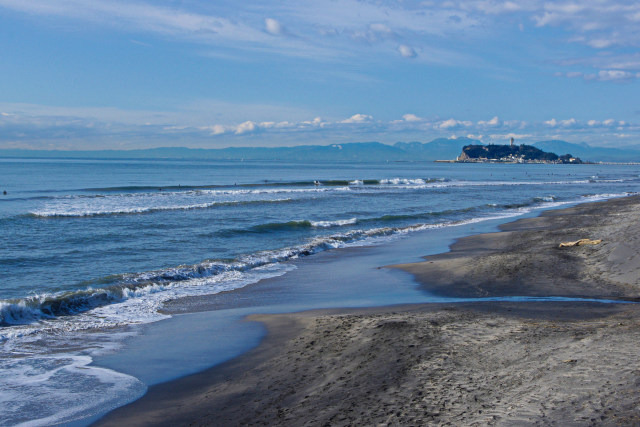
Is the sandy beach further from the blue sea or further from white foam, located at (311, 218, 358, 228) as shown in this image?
white foam, located at (311, 218, 358, 228)

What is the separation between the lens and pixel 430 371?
6.86m

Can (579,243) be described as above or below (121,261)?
above

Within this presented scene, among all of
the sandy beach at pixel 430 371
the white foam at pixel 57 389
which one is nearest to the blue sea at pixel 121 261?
the white foam at pixel 57 389

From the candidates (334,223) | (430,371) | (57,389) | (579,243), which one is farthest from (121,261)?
(579,243)

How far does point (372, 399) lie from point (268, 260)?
12.8 metres

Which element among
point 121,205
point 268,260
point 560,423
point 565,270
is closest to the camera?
point 560,423

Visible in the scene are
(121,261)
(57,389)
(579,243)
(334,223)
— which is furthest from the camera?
(334,223)

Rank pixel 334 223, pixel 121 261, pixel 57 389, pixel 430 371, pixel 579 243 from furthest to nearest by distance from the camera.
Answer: pixel 334 223 < pixel 579 243 < pixel 121 261 < pixel 57 389 < pixel 430 371

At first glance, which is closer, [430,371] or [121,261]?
[430,371]

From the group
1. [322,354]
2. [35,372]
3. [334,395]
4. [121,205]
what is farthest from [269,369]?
[121,205]

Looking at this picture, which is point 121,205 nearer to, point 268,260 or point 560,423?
point 268,260

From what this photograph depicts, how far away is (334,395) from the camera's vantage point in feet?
21.1

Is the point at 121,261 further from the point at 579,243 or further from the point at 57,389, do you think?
the point at 579,243

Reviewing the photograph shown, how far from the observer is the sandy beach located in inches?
215
